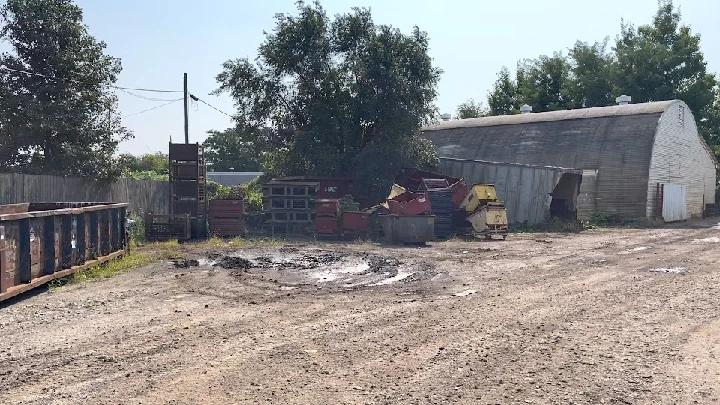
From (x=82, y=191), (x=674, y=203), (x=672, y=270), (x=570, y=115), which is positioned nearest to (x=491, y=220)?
(x=672, y=270)

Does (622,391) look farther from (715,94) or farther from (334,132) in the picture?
(715,94)

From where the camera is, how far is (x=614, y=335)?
7754 millimetres

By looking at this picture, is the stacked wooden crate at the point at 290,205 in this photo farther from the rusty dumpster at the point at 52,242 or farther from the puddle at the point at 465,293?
the puddle at the point at 465,293

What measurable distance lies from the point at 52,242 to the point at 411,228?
37.9 feet

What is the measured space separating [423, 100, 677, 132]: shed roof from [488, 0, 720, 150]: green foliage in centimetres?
1370

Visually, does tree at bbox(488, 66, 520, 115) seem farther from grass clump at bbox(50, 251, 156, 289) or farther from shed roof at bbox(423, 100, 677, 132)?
grass clump at bbox(50, 251, 156, 289)

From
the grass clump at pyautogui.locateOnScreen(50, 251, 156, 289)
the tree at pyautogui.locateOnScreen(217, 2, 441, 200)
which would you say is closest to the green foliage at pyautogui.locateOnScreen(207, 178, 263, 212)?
the tree at pyautogui.locateOnScreen(217, 2, 441, 200)

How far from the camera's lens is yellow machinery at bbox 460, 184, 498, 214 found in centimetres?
2255

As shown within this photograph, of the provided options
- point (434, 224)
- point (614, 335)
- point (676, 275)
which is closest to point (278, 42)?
point (434, 224)

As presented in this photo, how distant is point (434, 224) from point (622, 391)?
1628cm

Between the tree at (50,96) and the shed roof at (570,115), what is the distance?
24.8m

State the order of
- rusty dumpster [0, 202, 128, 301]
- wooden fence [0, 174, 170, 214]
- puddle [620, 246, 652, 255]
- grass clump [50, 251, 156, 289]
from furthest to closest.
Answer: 1. puddle [620, 246, 652, 255]
2. wooden fence [0, 174, 170, 214]
3. grass clump [50, 251, 156, 289]
4. rusty dumpster [0, 202, 128, 301]

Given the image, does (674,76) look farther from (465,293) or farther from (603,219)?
(465,293)

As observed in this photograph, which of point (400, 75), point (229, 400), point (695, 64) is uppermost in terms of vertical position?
point (695, 64)
